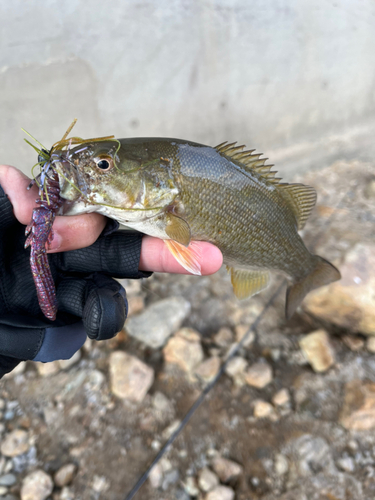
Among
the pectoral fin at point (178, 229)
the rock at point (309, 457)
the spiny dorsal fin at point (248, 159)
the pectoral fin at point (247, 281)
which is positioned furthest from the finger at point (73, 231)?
the rock at point (309, 457)

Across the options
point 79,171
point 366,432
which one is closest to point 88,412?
point 79,171

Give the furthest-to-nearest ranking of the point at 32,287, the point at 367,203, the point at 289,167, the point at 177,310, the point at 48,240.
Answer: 1. the point at 289,167
2. the point at 367,203
3. the point at 177,310
4. the point at 32,287
5. the point at 48,240

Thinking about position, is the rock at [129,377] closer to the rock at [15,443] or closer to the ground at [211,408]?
the ground at [211,408]

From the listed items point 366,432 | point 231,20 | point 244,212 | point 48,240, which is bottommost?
point 366,432

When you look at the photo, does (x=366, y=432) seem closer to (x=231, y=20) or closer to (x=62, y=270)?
(x=62, y=270)

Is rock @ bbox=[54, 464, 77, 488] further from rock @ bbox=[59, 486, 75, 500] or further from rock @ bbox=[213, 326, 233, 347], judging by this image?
rock @ bbox=[213, 326, 233, 347]

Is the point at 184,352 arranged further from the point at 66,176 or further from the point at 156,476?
the point at 66,176

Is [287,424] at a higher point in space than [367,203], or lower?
lower
